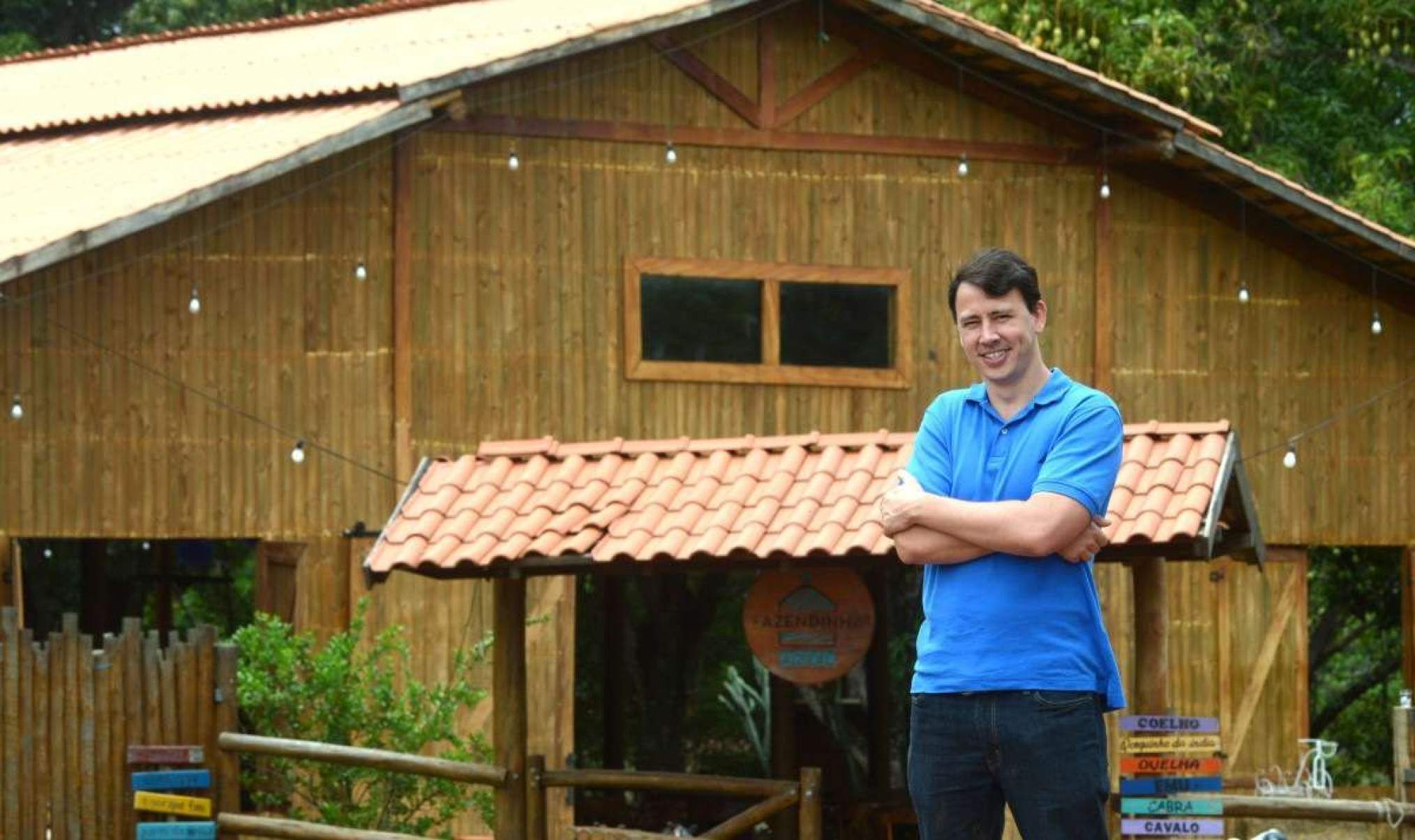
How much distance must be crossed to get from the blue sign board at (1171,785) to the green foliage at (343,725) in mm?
4101

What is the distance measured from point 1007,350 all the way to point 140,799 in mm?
6726

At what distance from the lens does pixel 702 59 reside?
16219 millimetres

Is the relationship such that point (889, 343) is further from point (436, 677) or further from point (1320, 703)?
point (1320, 703)

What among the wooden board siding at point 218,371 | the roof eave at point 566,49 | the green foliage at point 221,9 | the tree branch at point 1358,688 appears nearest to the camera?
the wooden board siding at point 218,371

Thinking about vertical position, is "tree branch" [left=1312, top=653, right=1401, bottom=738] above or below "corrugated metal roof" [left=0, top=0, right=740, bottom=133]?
below

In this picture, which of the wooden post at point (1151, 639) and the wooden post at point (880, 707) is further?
the wooden post at point (880, 707)

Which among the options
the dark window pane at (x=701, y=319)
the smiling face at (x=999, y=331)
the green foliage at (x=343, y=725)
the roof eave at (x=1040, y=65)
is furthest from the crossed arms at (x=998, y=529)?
the roof eave at (x=1040, y=65)

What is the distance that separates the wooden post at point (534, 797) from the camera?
1020 centimetres

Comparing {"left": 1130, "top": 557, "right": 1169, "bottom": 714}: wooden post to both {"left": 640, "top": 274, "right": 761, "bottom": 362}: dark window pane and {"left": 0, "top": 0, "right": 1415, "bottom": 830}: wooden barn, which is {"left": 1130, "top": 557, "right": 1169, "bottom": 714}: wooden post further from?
{"left": 640, "top": 274, "right": 761, "bottom": 362}: dark window pane

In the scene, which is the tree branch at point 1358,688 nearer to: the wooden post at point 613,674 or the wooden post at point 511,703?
the wooden post at point 613,674

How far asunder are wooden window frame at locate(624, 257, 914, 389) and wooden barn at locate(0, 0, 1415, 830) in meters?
0.02

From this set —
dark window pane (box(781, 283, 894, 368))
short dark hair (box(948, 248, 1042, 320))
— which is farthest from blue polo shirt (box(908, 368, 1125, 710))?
dark window pane (box(781, 283, 894, 368))

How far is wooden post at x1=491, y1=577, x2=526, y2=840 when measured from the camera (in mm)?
10188

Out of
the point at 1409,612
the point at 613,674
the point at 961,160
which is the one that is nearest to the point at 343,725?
the point at 961,160
